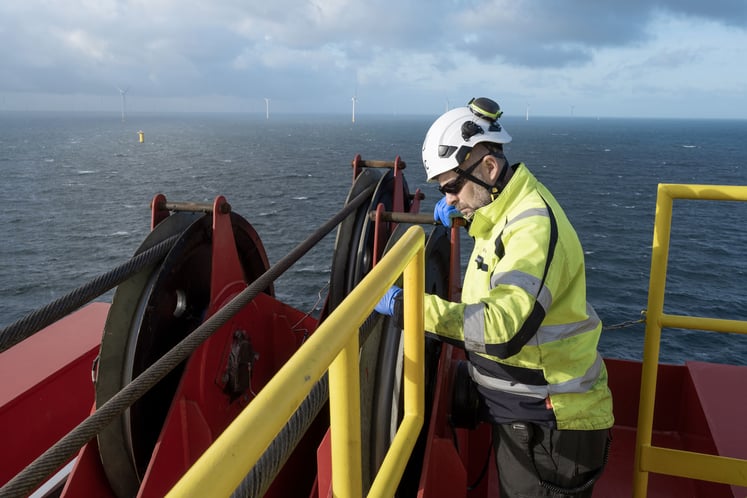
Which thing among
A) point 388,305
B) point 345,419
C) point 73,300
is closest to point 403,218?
point 388,305

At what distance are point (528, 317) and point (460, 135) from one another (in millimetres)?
846

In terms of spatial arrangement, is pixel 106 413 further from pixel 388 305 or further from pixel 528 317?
pixel 528 317

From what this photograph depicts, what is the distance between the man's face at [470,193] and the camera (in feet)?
8.46

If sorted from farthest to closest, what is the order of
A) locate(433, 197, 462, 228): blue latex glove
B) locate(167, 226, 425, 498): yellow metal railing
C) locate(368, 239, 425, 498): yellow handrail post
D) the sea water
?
the sea water < locate(433, 197, 462, 228): blue latex glove < locate(368, 239, 425, 498): yellow handrail post < locate(167, 226, 425, 498): yellow metal railing

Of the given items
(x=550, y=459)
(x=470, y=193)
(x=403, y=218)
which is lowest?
(x=550, y=459)

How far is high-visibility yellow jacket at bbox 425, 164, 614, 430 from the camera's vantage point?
2.19 metres

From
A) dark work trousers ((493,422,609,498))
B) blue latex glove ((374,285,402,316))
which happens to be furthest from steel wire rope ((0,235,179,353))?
dark work trousers ((493,422,609,498))

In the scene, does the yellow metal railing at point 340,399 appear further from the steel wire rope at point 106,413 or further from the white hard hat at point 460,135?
the steel wire rope at point 106,413

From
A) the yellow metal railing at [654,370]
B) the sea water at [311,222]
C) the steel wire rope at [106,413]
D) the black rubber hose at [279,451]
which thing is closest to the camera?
the black rubber hose at [279,451]

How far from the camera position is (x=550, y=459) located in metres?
2.62

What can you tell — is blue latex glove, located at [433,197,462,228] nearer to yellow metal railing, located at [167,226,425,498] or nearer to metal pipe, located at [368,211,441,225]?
metal pipe, located at [368,211,441,225]

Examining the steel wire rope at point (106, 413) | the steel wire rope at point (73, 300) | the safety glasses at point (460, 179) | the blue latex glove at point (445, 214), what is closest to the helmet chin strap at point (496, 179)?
the safety glasses at point (460, 179)

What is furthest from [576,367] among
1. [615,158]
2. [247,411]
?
[615,158]

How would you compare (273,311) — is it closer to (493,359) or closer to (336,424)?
(493,359)
